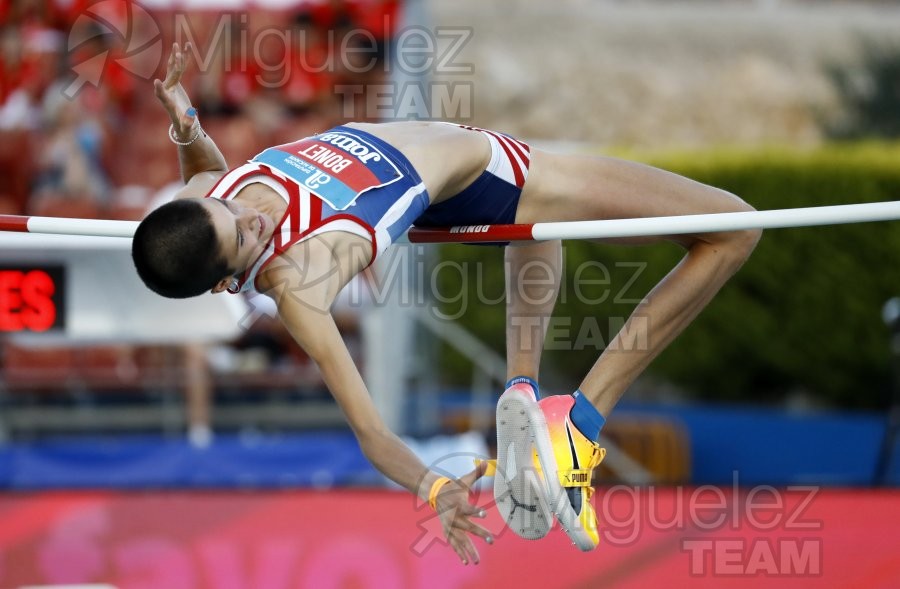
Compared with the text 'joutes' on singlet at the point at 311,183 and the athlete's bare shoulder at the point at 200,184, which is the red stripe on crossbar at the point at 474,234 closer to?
the text 'joutes' on singlet at the point at 311,183

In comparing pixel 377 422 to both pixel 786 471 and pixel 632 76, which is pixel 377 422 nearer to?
pixel 786 471

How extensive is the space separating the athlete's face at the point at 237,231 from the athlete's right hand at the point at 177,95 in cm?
64

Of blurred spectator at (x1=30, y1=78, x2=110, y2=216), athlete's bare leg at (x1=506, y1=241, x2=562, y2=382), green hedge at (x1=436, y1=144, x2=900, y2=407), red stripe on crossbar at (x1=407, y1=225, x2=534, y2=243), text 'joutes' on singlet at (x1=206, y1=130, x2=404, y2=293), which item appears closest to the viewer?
text 'joutes' on singlet at (x1=206, y1=130, x2=404, y2=293)

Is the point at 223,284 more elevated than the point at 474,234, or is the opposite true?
the point at 474,234

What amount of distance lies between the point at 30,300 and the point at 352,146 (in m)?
2.57

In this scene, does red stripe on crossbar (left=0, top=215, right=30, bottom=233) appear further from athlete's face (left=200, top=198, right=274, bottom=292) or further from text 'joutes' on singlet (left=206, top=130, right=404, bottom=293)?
athlete's face (left=200, top=198, right=274, bottom=292)

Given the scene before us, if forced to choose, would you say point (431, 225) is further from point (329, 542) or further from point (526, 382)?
point (329, 542)

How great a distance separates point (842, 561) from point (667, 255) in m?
6.06

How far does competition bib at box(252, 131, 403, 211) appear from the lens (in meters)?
3.45

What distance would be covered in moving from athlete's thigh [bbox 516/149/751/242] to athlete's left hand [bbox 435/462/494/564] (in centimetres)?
117

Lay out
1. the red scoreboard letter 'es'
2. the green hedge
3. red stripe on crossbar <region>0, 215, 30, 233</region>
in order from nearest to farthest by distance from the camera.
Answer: red stripe on crossbar <region>0, 215, 30, 233</region> < the red scoreboard letter 'es' < the green hedge

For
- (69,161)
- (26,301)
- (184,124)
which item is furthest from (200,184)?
(69,161)

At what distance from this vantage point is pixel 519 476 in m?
3.85

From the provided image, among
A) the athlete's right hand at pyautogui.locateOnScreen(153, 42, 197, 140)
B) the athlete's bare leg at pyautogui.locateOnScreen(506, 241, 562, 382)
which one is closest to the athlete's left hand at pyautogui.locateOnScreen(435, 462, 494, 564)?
the athlete's bare leg at pyautogui.locateOnScreen(506, 241, 562, 382)
